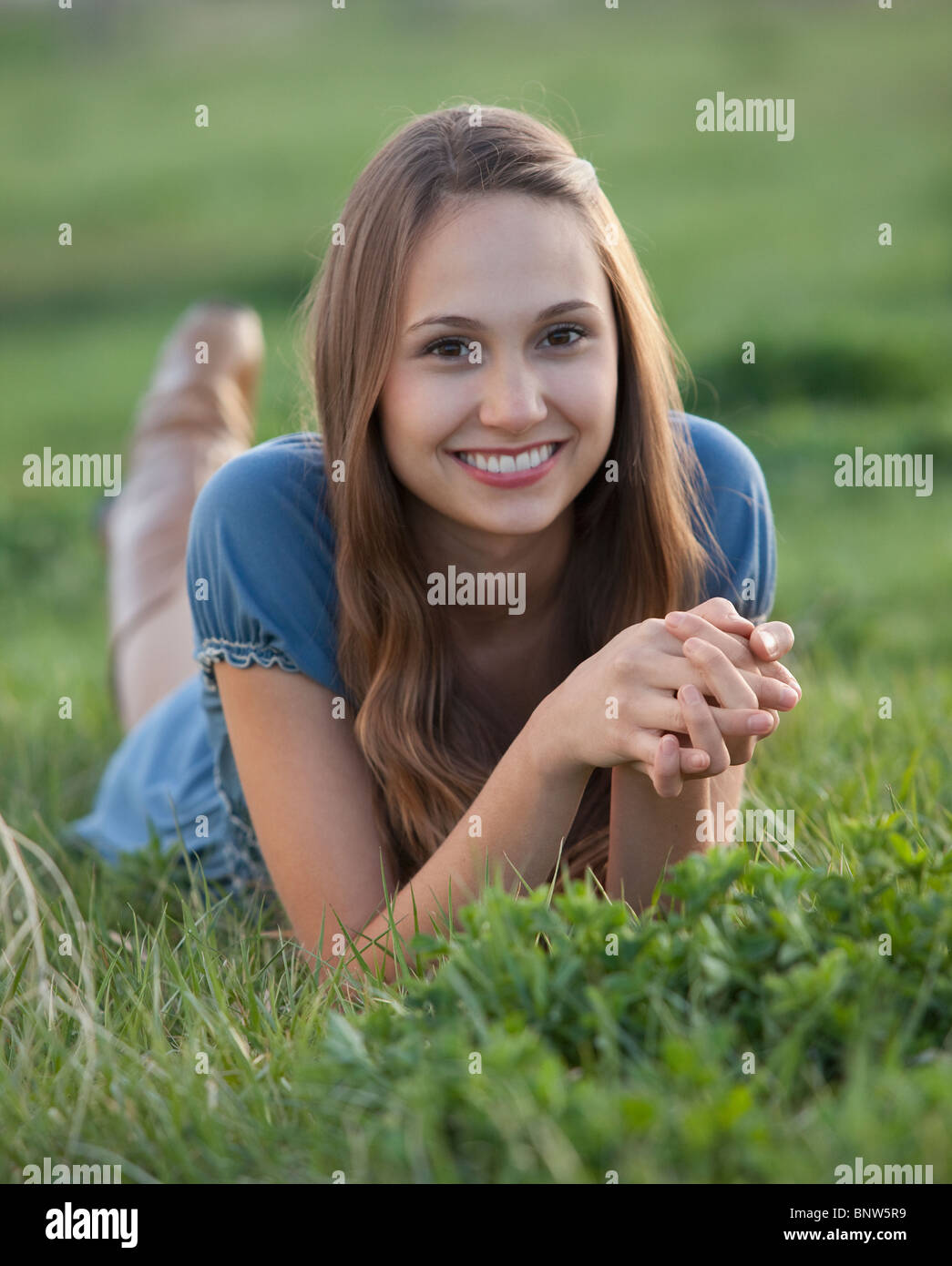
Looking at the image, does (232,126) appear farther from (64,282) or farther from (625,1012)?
(625,1012)

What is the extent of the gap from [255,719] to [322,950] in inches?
17.0

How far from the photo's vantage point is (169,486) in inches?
178

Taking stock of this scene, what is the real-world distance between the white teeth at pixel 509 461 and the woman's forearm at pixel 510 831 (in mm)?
455

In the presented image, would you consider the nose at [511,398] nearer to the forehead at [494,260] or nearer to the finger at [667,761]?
the forehead at [494,260]

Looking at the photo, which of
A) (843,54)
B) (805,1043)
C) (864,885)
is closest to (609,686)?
(864,885)

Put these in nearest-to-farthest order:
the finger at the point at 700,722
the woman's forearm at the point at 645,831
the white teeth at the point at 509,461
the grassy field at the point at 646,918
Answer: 1. the grassy field at the point at 646,918
2. the finger at the point at 700,722
3. the woman's forearm at the point at 645,831
4. the white teeth at the point at 509,461

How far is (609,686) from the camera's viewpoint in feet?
6.05

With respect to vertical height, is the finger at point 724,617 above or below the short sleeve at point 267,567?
below

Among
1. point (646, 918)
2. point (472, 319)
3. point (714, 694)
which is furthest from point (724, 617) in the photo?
point (472, 319)

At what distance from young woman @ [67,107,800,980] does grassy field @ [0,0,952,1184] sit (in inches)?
8.0

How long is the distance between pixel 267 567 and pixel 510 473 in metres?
0.52

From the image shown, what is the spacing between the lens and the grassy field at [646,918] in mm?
1270

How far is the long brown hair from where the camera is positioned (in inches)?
87.3

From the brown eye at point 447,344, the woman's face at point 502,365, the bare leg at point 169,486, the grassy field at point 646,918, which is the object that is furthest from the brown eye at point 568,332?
the bare leg at point 169,486
